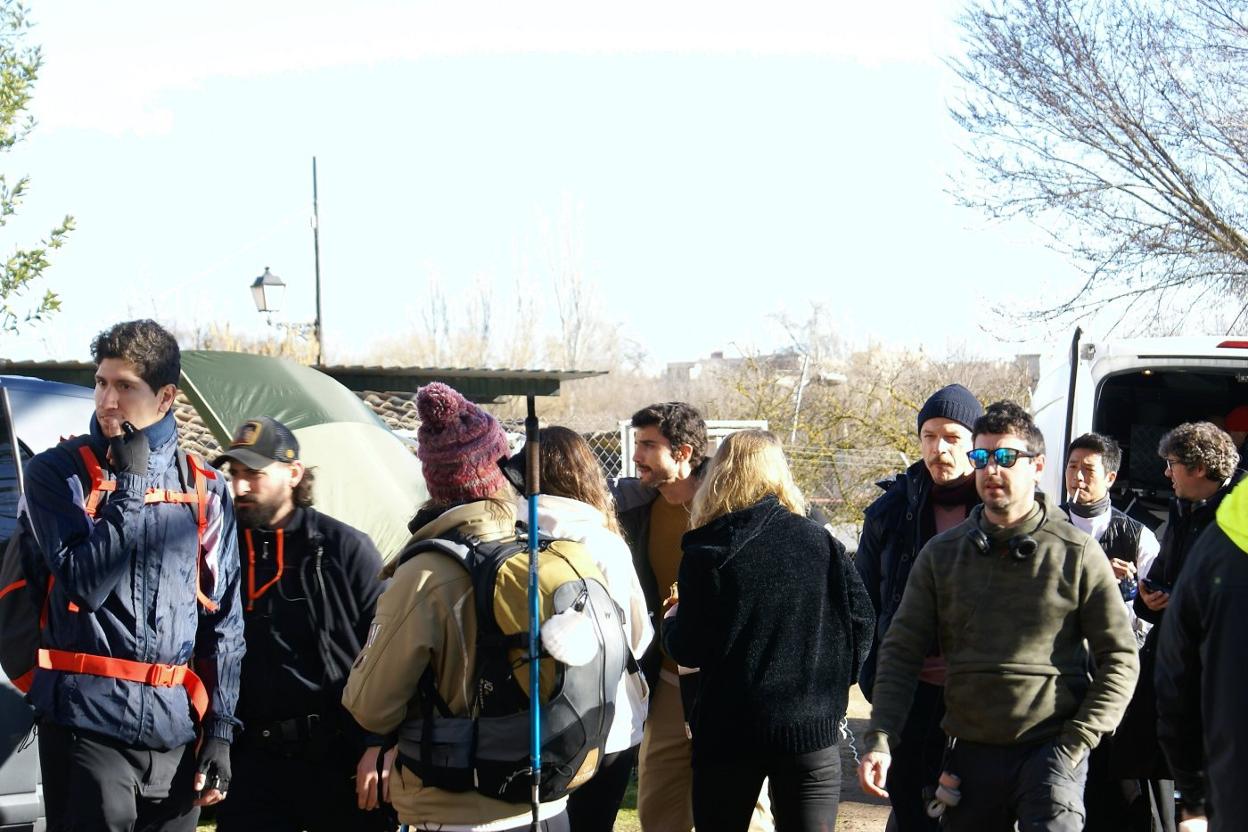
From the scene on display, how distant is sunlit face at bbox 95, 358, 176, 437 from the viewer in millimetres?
3928

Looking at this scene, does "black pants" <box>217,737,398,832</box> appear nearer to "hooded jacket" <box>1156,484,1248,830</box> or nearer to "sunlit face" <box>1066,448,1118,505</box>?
"hooded jacket" <box>1156,484,1248,830</box>

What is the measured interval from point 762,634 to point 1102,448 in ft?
7.86

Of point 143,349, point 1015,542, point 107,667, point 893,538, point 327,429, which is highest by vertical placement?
point 143,349

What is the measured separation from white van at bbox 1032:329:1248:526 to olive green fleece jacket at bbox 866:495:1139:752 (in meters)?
2.61

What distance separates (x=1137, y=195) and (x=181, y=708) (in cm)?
1124

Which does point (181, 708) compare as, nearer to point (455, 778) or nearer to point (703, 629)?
point (455, 778)

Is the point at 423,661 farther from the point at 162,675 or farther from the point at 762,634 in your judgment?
the point at 762,634

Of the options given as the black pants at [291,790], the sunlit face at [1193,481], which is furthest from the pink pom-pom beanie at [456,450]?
the sunlit face at [1193,481]

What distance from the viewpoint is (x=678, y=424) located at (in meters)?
5.72

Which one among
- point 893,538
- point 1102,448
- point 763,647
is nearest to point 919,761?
point 893,538

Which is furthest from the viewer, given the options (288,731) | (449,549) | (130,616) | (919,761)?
(919,761)

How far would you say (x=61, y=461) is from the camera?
152 inches

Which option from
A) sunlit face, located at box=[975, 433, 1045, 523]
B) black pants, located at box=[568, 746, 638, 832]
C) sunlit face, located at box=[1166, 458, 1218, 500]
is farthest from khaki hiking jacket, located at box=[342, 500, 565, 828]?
sunlit face, located at box=[1166, 458, 1218, 500]

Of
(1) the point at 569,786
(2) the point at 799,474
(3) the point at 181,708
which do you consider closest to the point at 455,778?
(1) the point at 569,786
